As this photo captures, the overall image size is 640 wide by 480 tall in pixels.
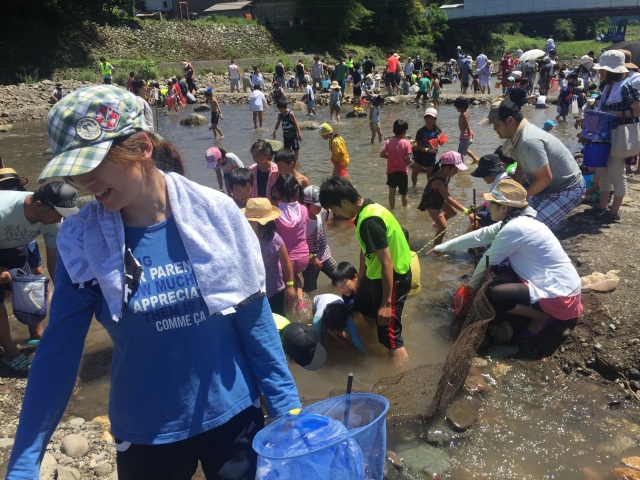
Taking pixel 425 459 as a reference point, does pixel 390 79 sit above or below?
above

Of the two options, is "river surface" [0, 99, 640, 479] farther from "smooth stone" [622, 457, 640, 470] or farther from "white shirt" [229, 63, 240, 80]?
"white shirt" [229, 63, 240, 80]

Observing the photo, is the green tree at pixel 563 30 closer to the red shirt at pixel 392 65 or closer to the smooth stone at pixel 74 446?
the red shirt at pixel 392 65

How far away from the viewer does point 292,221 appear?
17.5 feet

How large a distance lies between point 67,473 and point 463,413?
2620 millimetres

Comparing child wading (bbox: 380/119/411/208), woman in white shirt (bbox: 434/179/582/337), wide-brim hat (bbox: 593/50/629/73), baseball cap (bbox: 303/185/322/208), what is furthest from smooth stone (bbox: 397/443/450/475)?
child wading (bbox: 380/119/411/208)

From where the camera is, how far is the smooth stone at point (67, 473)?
331 cm

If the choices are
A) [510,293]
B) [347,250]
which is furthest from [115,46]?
[510,293]

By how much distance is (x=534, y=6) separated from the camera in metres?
53.7

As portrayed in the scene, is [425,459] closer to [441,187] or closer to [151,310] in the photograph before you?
[151,310]

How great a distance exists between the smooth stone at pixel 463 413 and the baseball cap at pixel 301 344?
1056 mm

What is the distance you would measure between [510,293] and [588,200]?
383cm

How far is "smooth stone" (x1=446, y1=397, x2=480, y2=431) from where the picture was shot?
3901 mm

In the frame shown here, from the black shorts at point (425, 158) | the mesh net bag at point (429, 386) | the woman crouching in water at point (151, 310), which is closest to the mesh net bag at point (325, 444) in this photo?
the woman crouching in water at point (151, 310)

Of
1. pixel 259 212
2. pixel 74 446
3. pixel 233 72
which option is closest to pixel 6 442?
pixel 74 446
